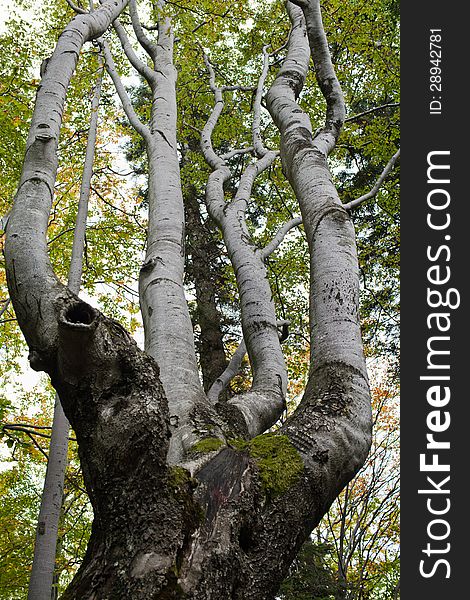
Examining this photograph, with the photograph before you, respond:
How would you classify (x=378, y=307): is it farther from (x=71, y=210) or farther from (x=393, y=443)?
(x=71, y=210)

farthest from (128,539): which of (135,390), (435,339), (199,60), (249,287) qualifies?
(199,60)

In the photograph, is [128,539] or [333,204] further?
[333,204]

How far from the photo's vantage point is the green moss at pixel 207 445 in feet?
7.12

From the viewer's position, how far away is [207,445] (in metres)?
2.21

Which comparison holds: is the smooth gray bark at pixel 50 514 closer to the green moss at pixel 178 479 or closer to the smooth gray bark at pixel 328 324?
the smooth gray bark at pixel 328 324

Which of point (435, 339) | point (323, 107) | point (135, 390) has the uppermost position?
point (323, 107)

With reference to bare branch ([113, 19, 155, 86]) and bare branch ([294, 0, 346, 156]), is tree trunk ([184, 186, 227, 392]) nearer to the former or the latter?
bare branch ([113, 19, 155, 86])

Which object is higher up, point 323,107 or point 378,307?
point 323,107

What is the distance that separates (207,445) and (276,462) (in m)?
0.31

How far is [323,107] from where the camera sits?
1045 centimetres

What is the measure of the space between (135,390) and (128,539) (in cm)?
50

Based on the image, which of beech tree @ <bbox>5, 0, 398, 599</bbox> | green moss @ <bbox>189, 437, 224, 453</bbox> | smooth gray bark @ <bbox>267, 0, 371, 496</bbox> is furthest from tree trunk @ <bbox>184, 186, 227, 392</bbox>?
green moss @ <bbox>189, 437, 224, 453</bbox>

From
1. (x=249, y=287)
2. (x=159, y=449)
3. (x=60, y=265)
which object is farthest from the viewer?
(x=60, y=265)

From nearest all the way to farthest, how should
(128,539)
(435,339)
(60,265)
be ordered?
(128,539), (435,339), (60,265)
